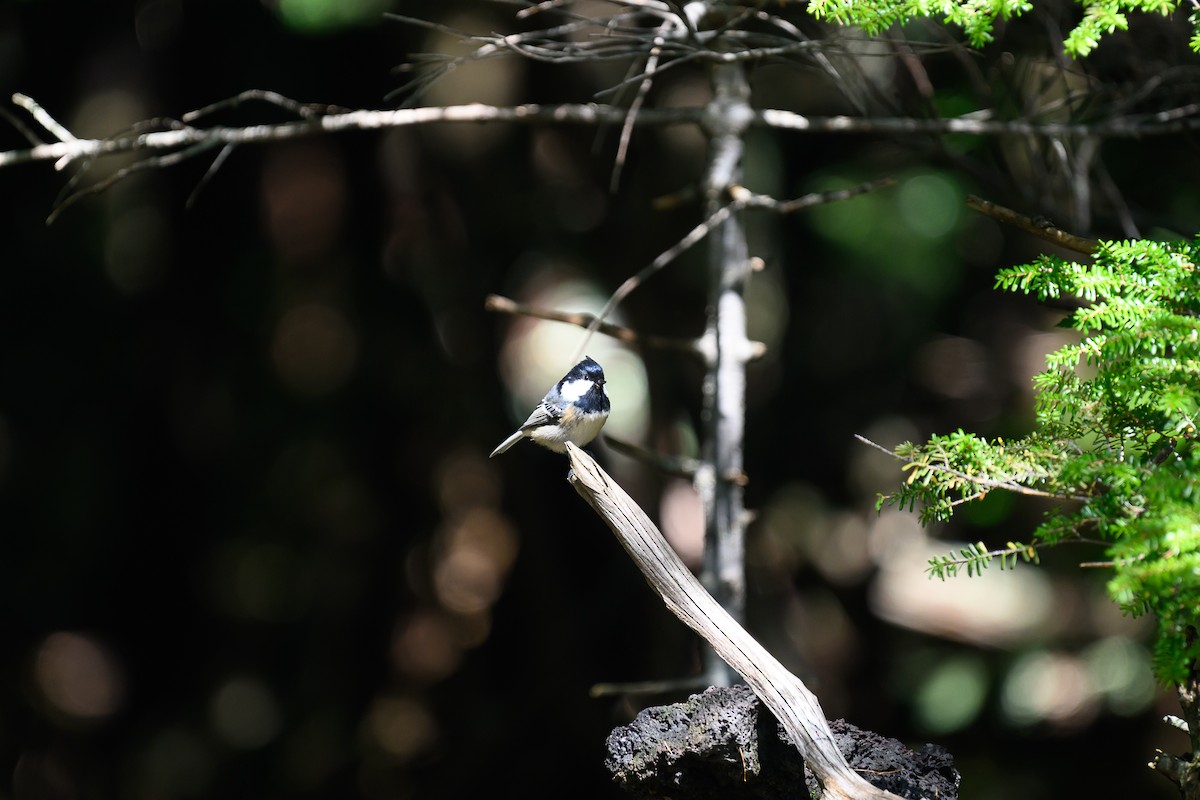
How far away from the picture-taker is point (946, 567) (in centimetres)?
164

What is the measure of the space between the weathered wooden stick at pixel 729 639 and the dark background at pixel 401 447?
278cm

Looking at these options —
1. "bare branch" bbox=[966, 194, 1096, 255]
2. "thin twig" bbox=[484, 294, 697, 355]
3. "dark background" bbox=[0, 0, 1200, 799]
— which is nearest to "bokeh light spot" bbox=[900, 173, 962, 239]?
"dark background" bbox=[0, 0, 1200, 799]

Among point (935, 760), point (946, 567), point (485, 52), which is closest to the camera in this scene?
point (946, 567)

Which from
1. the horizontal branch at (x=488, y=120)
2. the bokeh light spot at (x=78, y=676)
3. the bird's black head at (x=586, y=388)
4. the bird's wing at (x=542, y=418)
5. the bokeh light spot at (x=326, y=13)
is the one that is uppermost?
the bokeh light spot at (x=326, y=13)

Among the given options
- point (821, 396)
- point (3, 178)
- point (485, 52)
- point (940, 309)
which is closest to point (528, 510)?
point (821, 396)

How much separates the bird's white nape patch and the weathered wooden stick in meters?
0.64

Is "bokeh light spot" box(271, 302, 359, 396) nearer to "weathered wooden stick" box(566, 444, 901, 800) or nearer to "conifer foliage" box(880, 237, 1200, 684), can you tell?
"weathered wooden stick" box(566, 444, 901, 800)

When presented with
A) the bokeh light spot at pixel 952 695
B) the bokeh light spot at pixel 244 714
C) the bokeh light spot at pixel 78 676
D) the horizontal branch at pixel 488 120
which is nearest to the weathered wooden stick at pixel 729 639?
the horizontal branch at pixel 488 120

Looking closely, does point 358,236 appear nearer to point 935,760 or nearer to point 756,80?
point 756,80

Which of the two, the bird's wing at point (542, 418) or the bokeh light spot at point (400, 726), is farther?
the bokeh light spot at point (400, 726)

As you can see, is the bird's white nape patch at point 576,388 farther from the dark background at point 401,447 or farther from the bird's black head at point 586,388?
the dark background at point 401,447

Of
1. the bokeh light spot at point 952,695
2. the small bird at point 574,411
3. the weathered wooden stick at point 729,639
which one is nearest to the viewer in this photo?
the weathered wooden stick at point 729,639

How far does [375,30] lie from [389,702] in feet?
11.2

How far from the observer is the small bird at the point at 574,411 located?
2680mm
